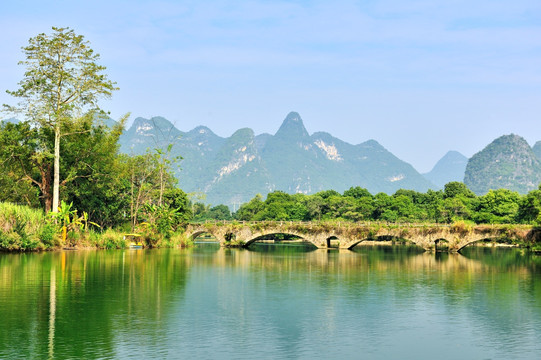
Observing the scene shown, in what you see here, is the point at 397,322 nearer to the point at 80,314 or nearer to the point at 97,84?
the point at 80,314

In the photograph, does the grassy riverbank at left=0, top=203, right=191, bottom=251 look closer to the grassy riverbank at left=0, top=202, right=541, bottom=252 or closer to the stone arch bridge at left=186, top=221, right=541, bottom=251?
the grassy riverbank at left=0, top=202, right=541, bottom=252

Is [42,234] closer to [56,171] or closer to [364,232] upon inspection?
[56,171]

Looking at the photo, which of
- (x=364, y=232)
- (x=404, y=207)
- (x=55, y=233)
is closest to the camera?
(x=55, y=233)

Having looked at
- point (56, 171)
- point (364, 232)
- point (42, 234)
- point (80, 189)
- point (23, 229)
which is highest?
point (56, 171)

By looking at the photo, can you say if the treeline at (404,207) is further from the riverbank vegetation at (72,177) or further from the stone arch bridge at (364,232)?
the riverbank vegetation at (72,177)

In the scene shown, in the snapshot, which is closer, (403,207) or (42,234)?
(42,234)

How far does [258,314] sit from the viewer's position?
29688mm

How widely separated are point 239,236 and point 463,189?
78.4 meters

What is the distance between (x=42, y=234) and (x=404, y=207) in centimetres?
9957

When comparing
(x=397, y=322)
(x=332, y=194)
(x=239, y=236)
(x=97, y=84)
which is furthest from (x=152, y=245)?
(x=332, y=194)

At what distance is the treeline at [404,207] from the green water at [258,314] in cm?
8165

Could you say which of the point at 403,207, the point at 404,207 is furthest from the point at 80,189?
the point at 404,207

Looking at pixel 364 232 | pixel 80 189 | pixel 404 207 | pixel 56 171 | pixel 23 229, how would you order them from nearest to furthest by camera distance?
pixel 23 229, pixel 56 171, pixel 80 189, pixel 364 232, pixel 404 207

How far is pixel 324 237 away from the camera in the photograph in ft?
304
